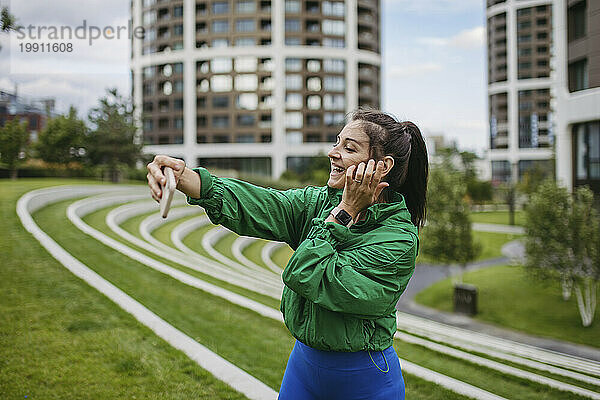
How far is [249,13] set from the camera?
1921 inches

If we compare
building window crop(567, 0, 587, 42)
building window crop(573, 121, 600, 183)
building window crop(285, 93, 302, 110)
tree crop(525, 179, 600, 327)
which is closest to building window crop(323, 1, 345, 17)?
building window crop(285, 93, 302, 110)

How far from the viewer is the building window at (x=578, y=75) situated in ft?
53.6

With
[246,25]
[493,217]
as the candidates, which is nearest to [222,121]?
[246,25]

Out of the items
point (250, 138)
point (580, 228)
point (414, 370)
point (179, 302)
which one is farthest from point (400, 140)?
point (250, 138)

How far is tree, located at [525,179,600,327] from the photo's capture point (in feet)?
44.3

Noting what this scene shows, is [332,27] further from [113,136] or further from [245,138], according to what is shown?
[113,136]

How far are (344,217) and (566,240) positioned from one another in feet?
45.6

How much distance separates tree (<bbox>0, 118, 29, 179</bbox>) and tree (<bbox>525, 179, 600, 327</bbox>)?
12.6m

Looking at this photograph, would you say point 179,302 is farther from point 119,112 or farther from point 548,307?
point 119,112

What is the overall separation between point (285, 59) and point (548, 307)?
1489 inches

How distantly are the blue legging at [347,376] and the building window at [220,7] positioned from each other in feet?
166

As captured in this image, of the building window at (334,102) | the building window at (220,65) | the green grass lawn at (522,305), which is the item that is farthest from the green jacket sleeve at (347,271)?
the building window at (220,65)

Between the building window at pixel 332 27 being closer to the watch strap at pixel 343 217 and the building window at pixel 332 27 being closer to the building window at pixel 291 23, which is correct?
the building window at pixel 291 23

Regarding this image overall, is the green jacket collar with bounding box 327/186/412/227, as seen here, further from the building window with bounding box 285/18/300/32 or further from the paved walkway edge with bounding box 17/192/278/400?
the building window with bounding box 285/18/300/32
